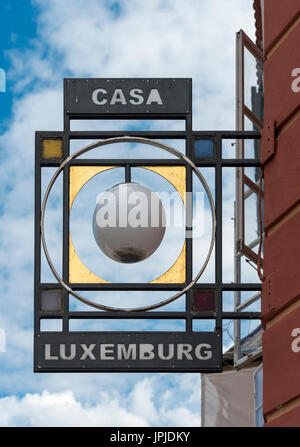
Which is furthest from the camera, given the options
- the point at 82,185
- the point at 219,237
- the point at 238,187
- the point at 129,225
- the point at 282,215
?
the point at 238,187

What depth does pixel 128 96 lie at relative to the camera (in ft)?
32.0

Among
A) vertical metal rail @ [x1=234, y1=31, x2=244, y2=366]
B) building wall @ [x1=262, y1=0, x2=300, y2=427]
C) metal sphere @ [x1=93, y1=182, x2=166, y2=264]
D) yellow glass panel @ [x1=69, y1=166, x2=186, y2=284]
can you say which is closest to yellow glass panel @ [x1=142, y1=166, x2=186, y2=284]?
yellow glass panel @ [x1=69, y1=166, x2=186, y2=284]

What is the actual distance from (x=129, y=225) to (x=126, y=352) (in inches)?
43.2

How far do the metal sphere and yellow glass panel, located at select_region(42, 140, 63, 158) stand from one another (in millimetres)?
567

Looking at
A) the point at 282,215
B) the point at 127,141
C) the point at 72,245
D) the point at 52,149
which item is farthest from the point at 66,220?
the point at 282,215

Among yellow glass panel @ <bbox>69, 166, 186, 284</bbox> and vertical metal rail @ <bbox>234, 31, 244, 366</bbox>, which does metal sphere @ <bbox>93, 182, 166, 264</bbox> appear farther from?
vertical metal rail @ <bbox>234, 31, 244, 366</bbox>

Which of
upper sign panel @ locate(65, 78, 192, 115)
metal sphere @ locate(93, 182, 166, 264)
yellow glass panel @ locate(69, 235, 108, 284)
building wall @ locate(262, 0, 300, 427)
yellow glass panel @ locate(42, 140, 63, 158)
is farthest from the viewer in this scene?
upper sign panel @ locate(65, 78, 192, 115)

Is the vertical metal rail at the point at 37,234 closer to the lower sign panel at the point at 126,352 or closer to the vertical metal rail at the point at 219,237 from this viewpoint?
the lower sign panel at the point at 126,352

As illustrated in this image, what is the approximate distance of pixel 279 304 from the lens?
777 centimetres

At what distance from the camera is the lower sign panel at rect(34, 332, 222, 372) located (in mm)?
9000

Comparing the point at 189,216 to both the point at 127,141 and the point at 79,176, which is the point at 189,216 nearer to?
the point at 127,141

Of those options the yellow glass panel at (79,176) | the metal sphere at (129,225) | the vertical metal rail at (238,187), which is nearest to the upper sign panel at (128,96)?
the yellow glass panel at (79,176)
